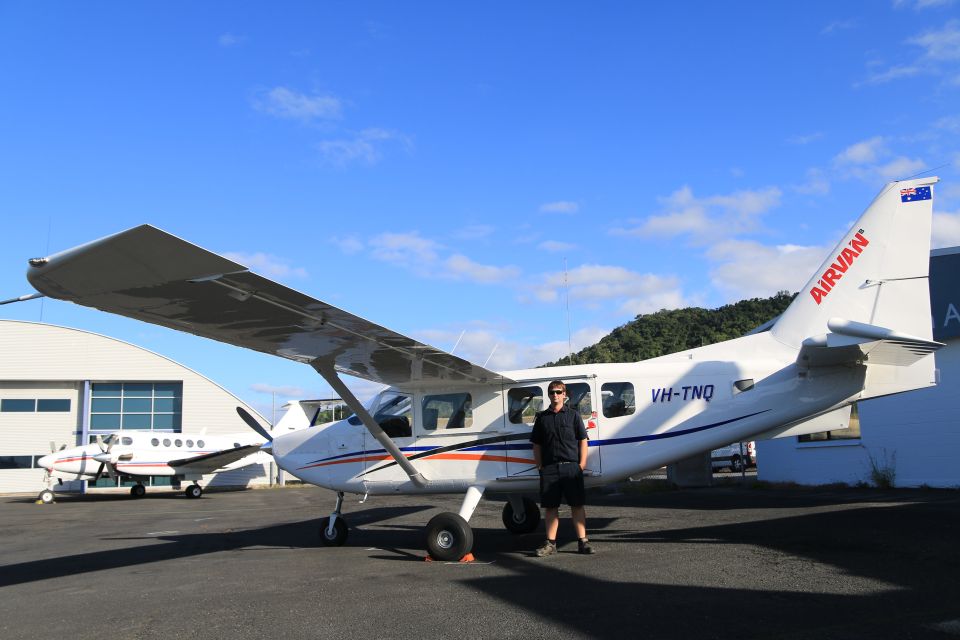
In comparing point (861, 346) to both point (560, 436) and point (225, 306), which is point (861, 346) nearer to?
point (560, 436)

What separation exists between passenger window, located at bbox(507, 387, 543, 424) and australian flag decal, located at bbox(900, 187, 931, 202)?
5140 mm

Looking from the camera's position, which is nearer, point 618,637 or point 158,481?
point 618,637

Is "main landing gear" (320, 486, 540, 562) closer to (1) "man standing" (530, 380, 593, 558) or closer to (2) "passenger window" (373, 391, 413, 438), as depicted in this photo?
(1) "man standing" (530, 380, 593, 558)

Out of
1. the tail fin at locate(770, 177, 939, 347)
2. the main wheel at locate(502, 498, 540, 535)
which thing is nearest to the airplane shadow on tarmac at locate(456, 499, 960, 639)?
the main wheel at locate(502, 498, 540, 535)

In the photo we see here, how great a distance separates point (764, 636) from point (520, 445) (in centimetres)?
486

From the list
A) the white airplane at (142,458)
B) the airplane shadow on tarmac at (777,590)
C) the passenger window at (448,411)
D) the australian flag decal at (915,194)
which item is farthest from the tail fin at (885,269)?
the white airplane at (142,458)

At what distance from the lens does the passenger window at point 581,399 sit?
8781 mm

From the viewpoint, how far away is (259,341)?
728 cm

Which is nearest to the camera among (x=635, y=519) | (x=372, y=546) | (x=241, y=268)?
(x=241, y=268)

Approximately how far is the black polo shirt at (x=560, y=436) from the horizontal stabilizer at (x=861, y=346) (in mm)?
2693

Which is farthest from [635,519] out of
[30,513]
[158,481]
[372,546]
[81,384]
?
[81,384]

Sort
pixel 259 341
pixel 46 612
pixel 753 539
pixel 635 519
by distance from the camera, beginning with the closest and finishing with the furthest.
A: pixel 46 612, pixel 259 341, pixel 753 539, pixel 635 519

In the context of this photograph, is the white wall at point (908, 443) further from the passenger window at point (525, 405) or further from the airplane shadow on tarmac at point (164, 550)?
the airplane shadow on tarmac at point (164, 550)

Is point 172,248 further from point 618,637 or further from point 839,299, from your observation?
point 839,299
